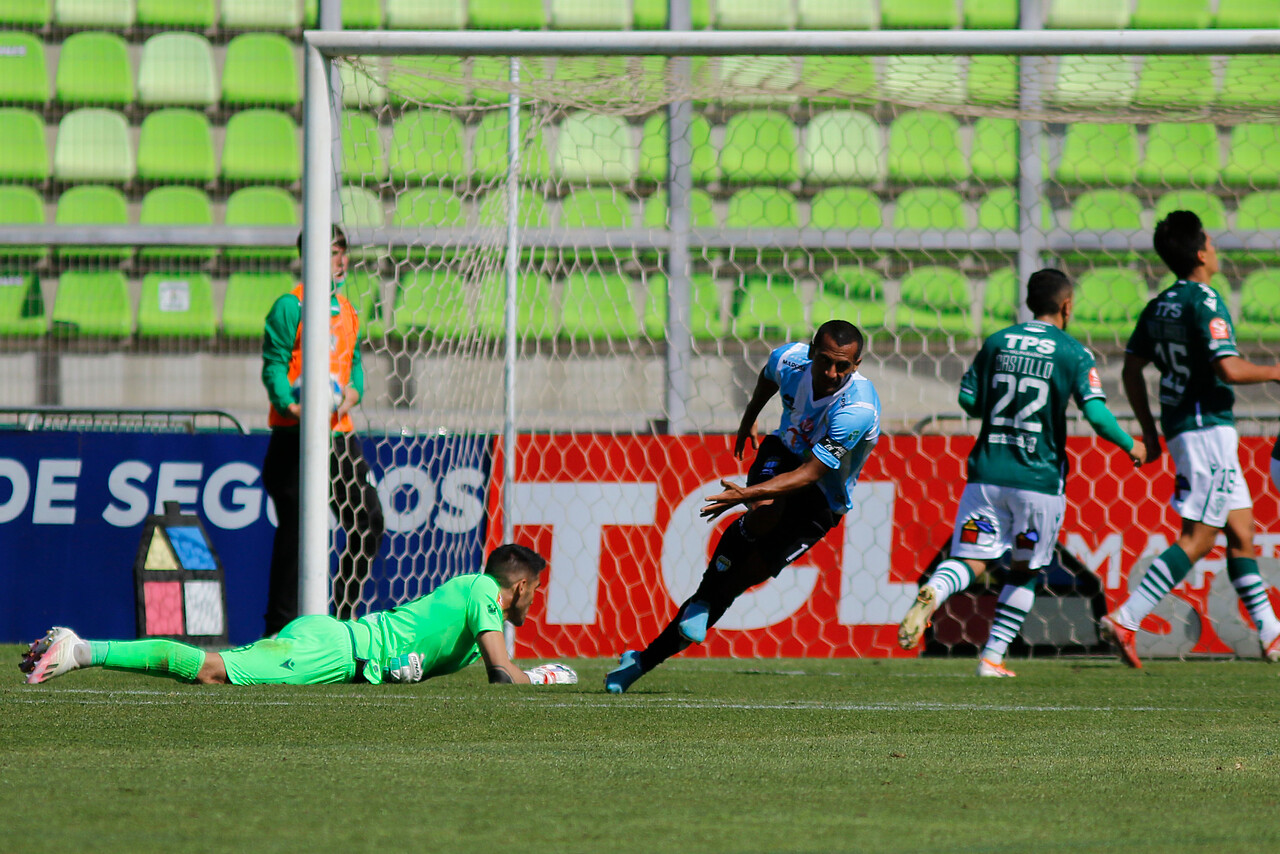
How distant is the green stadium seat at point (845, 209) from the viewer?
877 centimetres

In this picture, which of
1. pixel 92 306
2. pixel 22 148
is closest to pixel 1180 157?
pixel 92 306

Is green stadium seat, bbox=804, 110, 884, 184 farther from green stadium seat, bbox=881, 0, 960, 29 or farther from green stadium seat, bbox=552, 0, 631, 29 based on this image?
green stadium seat, bbox=552, 0, 631, 29

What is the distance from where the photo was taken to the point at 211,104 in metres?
9.86

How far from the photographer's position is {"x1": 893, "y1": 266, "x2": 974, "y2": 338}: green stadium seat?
7977 millimetres

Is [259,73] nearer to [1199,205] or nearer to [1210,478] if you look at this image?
[1199,205]

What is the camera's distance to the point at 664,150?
8344 mm

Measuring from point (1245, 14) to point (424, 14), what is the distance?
17.2 ft

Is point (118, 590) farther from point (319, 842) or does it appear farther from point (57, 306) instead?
point (319, 842)

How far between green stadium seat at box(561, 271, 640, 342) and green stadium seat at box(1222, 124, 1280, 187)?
144 inches

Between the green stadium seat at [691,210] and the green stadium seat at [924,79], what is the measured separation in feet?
5.39

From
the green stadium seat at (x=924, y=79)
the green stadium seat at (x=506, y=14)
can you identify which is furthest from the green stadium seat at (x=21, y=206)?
the green stadium seat at (x=924, y=79)

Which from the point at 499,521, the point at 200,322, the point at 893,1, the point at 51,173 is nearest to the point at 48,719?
the point at 499,521

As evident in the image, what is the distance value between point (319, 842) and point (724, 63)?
4.55 meters

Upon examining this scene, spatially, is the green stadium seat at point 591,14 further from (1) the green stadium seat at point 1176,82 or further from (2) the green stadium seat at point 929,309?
(1) the green stadium seat at point 1176,82
